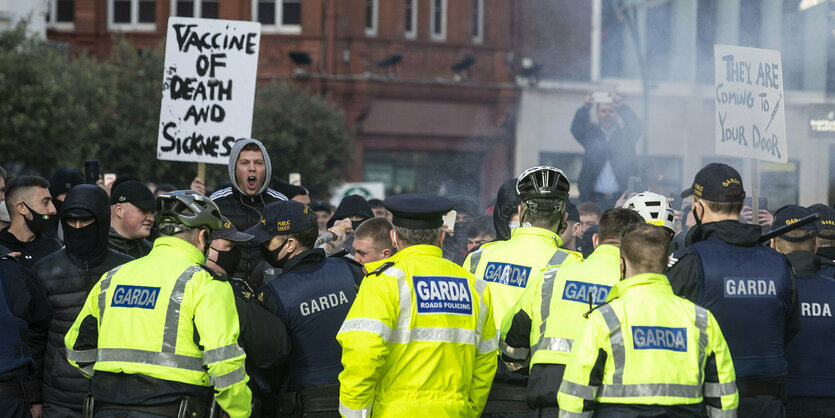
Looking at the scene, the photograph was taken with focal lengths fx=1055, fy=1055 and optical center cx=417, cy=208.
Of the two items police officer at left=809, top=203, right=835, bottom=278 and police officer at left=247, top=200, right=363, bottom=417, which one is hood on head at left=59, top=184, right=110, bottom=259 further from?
police officer at left=809, top=203, right=835, bottom=278

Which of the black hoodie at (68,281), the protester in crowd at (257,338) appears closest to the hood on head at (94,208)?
the black hoodie at (68,281)

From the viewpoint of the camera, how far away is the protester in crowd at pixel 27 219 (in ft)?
23.9

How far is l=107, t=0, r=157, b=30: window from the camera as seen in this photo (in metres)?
28.9

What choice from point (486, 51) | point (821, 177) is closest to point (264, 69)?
point (486, 51)

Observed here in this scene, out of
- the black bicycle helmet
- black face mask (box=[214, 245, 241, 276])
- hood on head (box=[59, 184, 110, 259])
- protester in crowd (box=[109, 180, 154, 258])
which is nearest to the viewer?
the black bicycle helmet

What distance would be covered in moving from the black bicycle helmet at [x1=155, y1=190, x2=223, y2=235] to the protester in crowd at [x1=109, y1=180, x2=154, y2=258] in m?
1.67

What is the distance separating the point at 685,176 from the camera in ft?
98.2

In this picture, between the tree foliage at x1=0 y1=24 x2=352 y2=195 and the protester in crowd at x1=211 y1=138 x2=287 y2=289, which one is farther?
the tree foliage at x1=0 y1=24 x2=352 y2=195

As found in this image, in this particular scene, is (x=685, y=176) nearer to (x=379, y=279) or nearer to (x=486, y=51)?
(x=486, y=51)

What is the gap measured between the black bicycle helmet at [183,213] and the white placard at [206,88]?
3.73m

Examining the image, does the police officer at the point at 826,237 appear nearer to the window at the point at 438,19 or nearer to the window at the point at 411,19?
the window at the point at 411,19

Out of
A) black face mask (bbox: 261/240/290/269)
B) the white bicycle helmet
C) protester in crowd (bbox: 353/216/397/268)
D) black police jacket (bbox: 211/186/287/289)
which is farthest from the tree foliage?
the white bicycle helmet

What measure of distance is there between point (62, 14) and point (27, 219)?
23.6 m

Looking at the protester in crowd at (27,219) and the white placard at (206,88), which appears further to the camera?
the white placard at (206,88)
